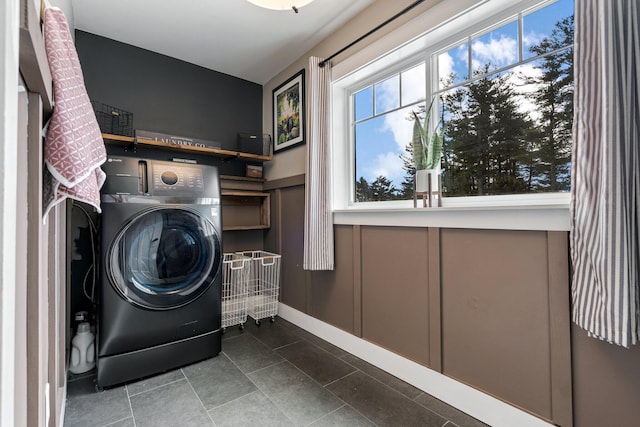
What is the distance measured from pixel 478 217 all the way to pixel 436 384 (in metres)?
0.89

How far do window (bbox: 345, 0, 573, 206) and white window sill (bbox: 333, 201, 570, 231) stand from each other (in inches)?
7.7

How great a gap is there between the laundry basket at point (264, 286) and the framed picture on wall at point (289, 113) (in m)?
1.06

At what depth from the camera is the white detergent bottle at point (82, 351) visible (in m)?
1.78

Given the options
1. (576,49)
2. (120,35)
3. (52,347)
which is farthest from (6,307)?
(120,35)

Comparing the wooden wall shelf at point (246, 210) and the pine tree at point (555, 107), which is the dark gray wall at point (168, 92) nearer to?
the wooden wall shelf at point (246, 210)

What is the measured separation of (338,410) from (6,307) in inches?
56.8

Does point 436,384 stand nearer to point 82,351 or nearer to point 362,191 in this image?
point 362,191

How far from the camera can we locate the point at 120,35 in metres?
2.31

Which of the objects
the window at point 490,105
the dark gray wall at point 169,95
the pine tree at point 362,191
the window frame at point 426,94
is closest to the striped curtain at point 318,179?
the window frame at point 426,94

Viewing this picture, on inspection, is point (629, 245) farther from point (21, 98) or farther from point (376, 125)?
point (21, 98)

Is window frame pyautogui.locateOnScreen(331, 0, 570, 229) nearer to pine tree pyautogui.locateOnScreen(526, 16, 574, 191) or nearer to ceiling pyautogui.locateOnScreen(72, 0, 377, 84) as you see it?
pine tree pyautogui.locateOnScreen(526, 16, 574, 191)

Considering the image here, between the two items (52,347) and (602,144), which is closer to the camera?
(602,144)

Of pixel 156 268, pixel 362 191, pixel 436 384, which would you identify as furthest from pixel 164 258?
pixel 436 384

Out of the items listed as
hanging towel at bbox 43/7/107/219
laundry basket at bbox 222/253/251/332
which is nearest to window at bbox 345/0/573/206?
laundry basket at bbox 222/253/251/332
